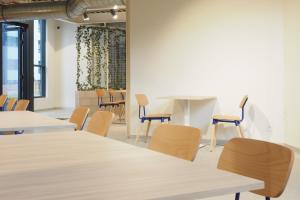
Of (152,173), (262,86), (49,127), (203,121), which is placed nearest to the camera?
(152,173)

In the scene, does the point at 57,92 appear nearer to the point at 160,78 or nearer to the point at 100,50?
the point at 100,50

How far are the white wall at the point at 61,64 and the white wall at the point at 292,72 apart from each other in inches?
360

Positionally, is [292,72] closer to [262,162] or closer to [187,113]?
[187,113]

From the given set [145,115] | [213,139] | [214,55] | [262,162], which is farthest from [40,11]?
[262,162]

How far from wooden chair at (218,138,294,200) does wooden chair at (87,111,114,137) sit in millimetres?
1137

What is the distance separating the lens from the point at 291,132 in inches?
235

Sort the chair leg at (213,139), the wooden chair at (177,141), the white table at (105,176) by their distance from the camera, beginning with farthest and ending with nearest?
the chair leg at (213,139) → the wooden chair at (177,141) → the white table at (105,176)

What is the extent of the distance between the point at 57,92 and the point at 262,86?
30.6ft

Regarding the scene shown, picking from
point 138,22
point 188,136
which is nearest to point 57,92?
point 138,22

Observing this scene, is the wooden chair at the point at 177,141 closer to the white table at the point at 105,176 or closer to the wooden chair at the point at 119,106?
the white table at the point at 105,176

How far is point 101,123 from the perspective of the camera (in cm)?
286

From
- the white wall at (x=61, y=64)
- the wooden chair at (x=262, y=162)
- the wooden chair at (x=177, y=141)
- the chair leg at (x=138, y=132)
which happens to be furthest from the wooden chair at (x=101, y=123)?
the white wall at (x=61, y=64)

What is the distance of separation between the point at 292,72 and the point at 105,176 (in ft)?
17.2

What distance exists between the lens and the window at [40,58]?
1318 cm
